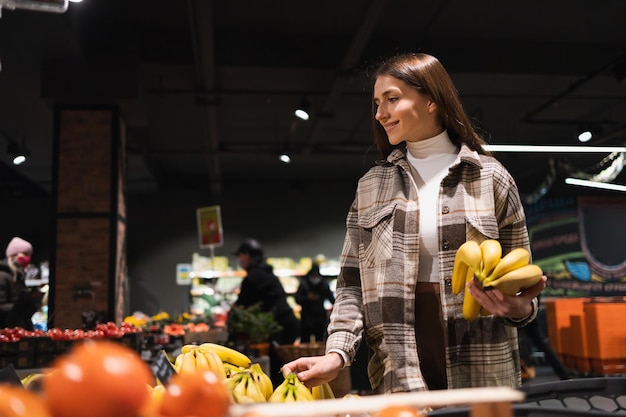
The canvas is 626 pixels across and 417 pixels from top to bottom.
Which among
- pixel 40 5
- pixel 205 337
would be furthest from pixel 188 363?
pixel 205 337

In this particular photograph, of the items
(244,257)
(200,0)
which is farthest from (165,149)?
(200,0)

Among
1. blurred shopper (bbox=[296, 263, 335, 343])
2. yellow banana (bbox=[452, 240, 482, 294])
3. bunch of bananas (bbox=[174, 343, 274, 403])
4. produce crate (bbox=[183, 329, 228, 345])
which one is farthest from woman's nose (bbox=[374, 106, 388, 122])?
blurred shopper (bbox=[296, 263, 335, 343])

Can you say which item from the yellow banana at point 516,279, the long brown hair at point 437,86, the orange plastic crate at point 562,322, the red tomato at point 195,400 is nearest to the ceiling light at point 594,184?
the orange plastic crate at point 562,322

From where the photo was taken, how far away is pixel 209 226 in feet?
27.1

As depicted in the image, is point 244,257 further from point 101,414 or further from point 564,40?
point 101,414

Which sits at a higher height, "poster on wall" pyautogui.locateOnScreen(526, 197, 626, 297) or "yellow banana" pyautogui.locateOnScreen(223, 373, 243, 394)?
"poster on wall" pyautogui.locateOnScreen(526, 197, 626, 297)

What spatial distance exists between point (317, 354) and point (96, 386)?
12.5 ft

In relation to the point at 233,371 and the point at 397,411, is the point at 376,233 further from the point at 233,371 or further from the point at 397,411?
the point at 397,411

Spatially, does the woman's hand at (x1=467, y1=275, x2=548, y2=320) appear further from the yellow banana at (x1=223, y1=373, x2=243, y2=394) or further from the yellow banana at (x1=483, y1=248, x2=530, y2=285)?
the yellow banana at (x1=223, y1=373, x2=243, y2=394)

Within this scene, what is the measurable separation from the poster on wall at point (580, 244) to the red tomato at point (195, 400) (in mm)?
13612

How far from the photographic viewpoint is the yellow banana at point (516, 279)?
44.8 inches

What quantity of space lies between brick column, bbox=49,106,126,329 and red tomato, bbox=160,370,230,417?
626 cm

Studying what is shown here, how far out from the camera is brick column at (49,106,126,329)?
21.5 feet

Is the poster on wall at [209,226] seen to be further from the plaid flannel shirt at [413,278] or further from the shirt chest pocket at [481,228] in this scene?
the shirt chest pocket at [481,228]
